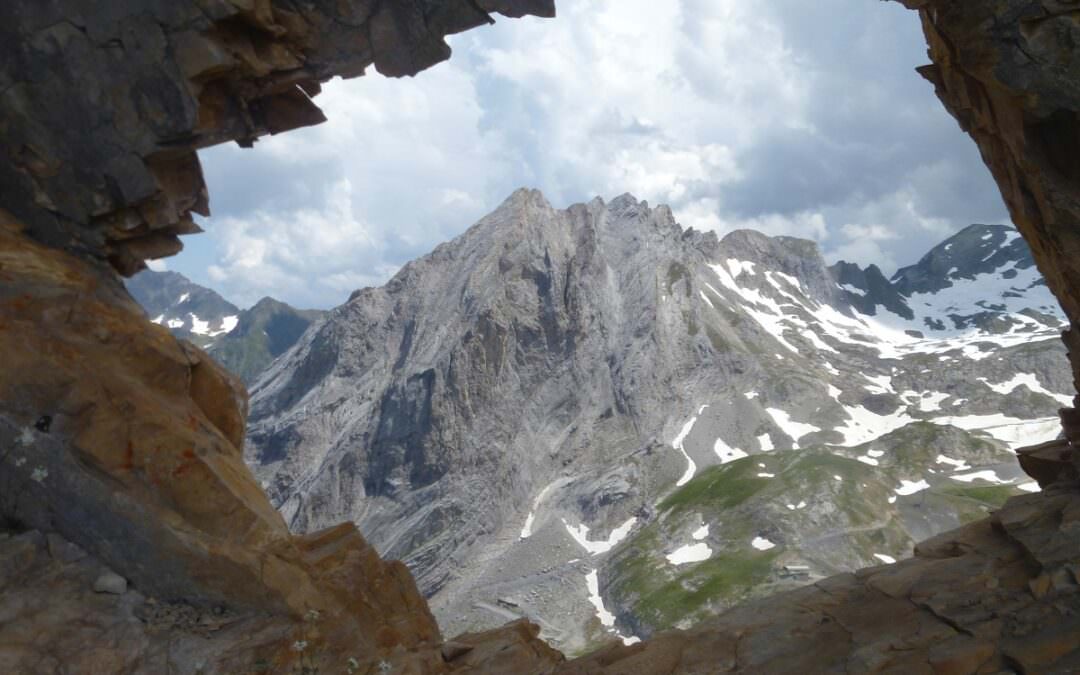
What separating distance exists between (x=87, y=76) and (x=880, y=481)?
18911 cm

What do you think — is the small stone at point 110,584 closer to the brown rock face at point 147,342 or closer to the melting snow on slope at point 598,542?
the brown rock face at point 147,342

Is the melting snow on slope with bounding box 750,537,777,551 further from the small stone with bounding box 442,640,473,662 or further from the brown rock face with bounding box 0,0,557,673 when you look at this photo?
the small stone with bounding box 442,640,473,662

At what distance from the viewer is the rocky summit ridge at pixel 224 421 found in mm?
19141

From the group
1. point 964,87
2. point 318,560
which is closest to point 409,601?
point 318,560

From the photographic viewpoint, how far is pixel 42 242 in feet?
85.9

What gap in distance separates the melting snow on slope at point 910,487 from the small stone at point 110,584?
619ft

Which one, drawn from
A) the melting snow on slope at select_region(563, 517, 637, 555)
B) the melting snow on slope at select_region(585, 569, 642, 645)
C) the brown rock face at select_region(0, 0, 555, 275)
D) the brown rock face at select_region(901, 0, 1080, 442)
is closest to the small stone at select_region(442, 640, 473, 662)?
the brown rock face at select_region(0, 0, 555, 275)

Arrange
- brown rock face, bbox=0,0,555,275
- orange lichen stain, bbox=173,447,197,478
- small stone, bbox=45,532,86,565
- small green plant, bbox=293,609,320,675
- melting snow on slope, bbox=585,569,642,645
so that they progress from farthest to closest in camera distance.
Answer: melting snow on slope, bbox=585,569,642,645 → brown rock face, bbox=0,0,555,275 → orange lichen stain, bbox=173,447,197,478 → small green plant, bbox=293,609,320,675 → small stone, bbox=45,532,86,565

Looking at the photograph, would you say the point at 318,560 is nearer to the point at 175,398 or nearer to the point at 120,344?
the point at 175,398

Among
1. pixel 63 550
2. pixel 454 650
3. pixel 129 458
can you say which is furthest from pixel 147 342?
pixel 454 650

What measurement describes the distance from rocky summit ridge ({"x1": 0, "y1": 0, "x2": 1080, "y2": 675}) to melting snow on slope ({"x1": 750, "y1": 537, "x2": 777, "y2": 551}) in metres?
133

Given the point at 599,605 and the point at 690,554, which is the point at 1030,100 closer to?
the point at 599,605

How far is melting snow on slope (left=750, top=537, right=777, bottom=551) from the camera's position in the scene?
501 ft

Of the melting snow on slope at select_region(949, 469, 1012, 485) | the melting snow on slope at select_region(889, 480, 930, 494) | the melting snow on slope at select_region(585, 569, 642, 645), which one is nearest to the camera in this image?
the melting snow on slope at select_region(585, 569, 642, 645)
